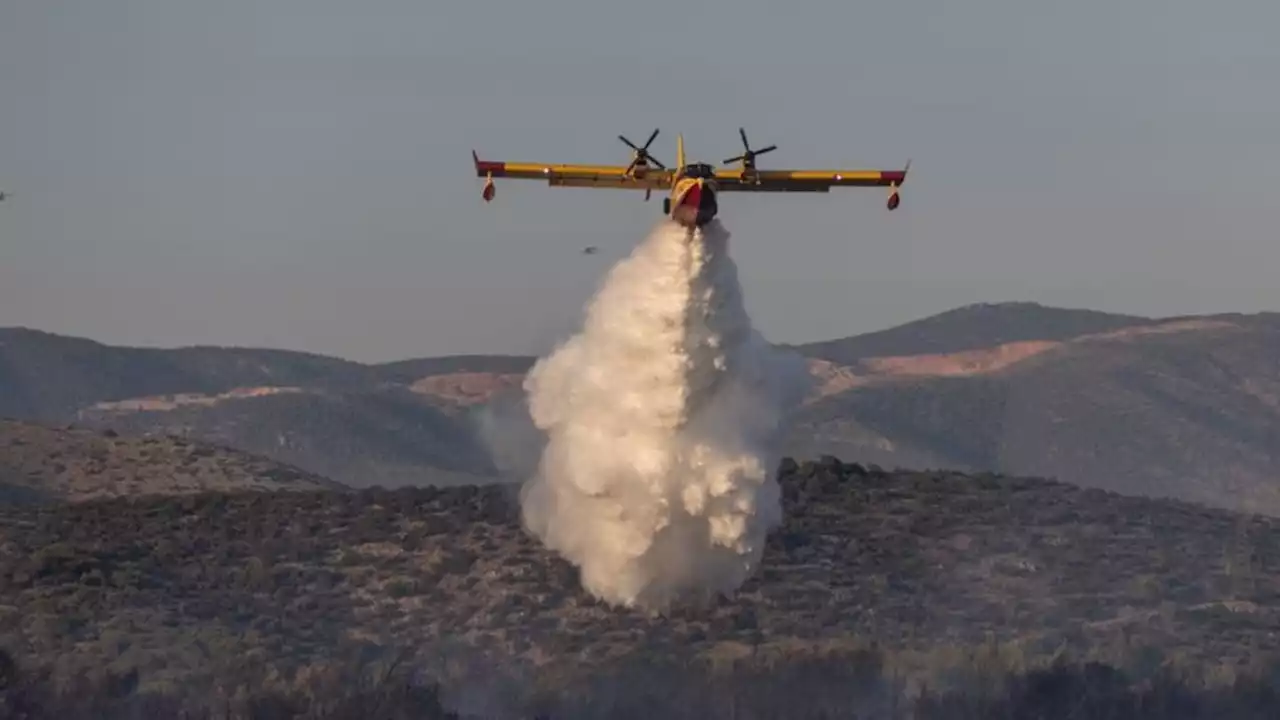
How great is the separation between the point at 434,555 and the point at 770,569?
14.6m

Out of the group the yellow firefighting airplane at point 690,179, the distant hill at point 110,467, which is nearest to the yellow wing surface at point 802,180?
the yellow firefighting airplane at point 690,179

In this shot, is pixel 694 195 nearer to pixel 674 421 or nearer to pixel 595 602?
pixel 674 421

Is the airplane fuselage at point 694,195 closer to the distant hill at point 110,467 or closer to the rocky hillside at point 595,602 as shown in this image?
the rocky hillside at point 595,602

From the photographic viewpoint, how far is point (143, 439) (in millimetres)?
186375

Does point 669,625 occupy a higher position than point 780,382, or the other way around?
point 780,382

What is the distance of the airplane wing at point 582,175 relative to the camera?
74.2 m

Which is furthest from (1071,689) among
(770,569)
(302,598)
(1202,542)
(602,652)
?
(1202,542)

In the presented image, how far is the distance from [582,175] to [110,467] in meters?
107

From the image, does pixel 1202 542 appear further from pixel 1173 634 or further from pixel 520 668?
pixel 520 668

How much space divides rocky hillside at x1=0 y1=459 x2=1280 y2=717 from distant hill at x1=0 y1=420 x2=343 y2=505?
37817 mm

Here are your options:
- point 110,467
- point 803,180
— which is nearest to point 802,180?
point 803,180

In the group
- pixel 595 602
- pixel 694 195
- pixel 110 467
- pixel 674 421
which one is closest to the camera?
pixel 694 195

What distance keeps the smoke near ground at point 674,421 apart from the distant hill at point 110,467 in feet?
300

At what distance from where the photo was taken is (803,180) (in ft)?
249
